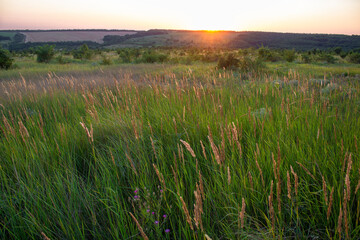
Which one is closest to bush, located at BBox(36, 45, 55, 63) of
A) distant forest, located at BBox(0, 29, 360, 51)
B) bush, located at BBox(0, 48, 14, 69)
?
bush, located at BBox(0, 48, 14, 69)

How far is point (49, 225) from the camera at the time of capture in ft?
4.52

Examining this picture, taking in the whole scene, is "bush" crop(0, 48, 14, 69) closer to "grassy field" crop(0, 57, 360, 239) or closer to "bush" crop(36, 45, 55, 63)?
"bush" crop(36, 45, 55, 63)

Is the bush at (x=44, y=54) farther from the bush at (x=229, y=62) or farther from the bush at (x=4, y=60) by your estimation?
the bush at (x=229, y=62)

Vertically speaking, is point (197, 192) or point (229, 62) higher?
point (229, 62)

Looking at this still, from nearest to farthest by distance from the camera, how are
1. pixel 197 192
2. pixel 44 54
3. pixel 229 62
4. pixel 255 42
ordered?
pixel 197 192
pixel 229 62
pixel 44 54
pixel 255 42

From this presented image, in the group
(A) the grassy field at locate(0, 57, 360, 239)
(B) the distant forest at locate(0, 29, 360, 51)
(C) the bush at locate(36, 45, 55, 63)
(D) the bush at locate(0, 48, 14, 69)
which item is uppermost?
(B) the distant forest at locate(0, 29, 360, 51)

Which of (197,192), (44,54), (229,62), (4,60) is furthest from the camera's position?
(44,54)

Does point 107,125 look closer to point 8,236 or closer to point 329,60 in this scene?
point 8,236

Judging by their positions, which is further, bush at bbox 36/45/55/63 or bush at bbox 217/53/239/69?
bush at bbox 36/45/55/63

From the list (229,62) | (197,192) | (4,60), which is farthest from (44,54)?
(197,192)

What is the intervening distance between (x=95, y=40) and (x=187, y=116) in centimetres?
9839

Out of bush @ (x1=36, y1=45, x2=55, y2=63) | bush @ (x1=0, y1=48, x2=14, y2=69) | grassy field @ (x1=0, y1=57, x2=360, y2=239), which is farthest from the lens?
bush @ (x1=36, y1=45, x2=55, y2=63)

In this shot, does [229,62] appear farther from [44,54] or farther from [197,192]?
[44,54]

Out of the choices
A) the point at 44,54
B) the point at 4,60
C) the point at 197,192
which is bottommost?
the point at 197,192
